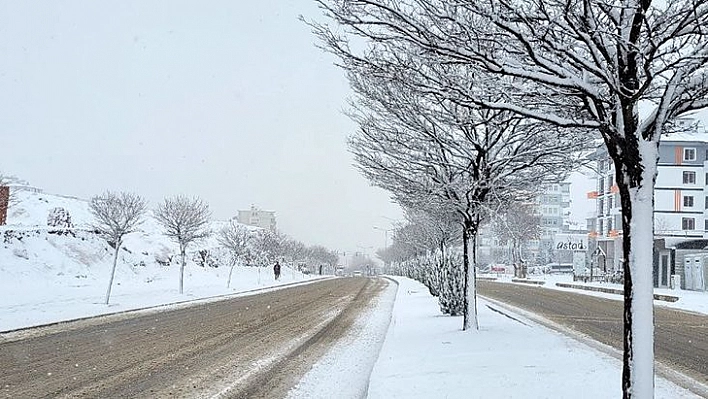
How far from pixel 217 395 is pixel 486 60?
563 centimetres

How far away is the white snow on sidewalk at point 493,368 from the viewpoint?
878 cm

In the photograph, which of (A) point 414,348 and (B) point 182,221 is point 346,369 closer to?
(A) point 414,348

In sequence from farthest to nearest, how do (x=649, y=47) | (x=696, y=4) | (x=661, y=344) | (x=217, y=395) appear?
(x=661, y=344) → (x=217, y=395) → (x=649, y=47) → (x=696, y=4)

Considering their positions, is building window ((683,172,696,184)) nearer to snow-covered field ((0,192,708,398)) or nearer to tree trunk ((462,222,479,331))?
snow-covered field ((0,192,708,398))

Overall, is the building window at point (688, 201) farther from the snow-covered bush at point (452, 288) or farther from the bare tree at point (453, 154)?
the bare tree at point (453, 154)

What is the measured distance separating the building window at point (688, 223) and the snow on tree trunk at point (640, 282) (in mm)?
67915

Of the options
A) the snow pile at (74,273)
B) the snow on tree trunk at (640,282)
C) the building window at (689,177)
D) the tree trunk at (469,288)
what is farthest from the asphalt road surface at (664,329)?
the building window at (689,177)

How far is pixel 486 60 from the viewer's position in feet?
21.6

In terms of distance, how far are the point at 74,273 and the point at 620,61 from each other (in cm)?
3842

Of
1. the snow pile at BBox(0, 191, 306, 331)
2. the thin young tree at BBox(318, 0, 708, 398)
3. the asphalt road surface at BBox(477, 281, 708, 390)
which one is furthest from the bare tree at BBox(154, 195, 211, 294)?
the thin young tree at BBox(318, 0, 708, 398)

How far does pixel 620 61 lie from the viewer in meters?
6.43

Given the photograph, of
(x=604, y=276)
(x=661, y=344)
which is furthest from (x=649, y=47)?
(x=604, y=276)

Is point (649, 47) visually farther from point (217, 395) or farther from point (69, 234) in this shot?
point (69, 234)

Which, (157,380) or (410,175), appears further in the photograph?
(410,175)
